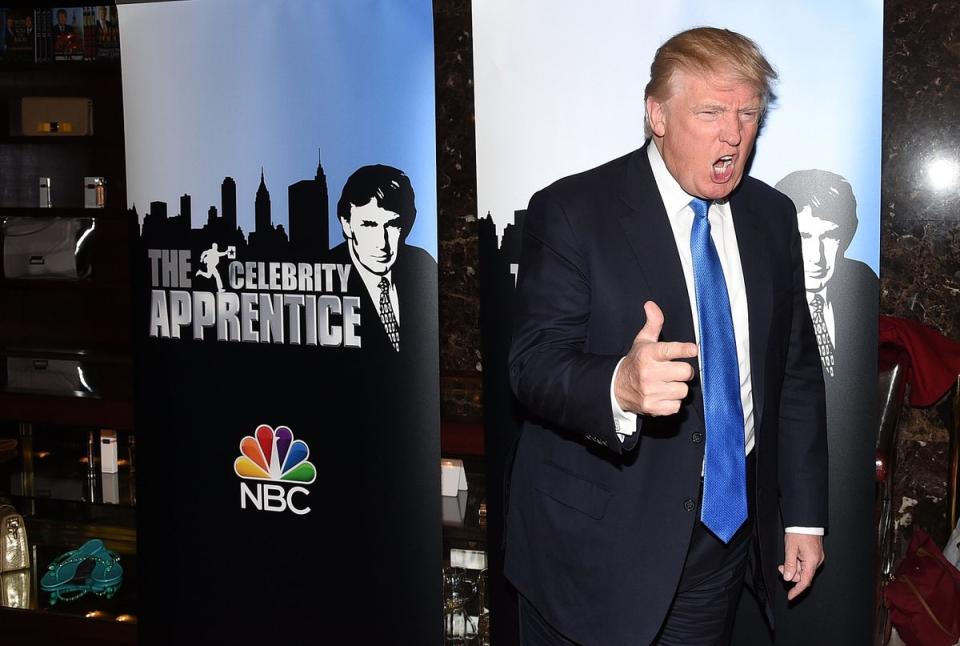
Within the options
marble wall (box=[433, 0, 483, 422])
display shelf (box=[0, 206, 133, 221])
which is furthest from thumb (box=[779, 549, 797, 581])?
display shelf (box=[0, 206, 133, 221])

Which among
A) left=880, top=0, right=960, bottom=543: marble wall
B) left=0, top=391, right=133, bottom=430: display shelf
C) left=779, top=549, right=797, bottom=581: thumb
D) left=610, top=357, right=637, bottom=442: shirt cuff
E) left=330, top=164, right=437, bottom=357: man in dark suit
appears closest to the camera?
left=610, top=357, right=637, bottom=442: shirt cuff

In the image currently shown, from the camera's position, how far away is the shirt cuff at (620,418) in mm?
1458

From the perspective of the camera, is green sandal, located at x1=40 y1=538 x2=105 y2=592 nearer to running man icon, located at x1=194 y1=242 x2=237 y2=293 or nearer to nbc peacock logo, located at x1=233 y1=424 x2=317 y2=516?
nbc peacock logo, located at x1=233 y1=424 x2=317 y2=516

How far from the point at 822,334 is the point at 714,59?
81 centimetres

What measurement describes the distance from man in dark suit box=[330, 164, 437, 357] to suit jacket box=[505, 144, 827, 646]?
0.66 metres

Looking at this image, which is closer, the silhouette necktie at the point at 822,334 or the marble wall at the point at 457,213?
the silhouette necktie at the point at 822,334

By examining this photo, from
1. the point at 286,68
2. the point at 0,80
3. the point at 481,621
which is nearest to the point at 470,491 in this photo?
the point at 481,621

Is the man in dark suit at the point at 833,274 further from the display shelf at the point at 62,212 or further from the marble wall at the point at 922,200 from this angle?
the display shelf at the point at 62,212

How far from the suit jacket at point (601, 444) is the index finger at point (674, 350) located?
230mm

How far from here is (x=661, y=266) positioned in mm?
1700

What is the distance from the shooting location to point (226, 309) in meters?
2.58

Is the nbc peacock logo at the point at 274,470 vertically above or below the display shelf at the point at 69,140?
below

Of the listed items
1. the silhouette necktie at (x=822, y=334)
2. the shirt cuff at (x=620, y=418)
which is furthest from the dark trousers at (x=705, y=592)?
the silhouette necktie at (x=822, y=334)

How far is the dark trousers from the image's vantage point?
5.83ft
